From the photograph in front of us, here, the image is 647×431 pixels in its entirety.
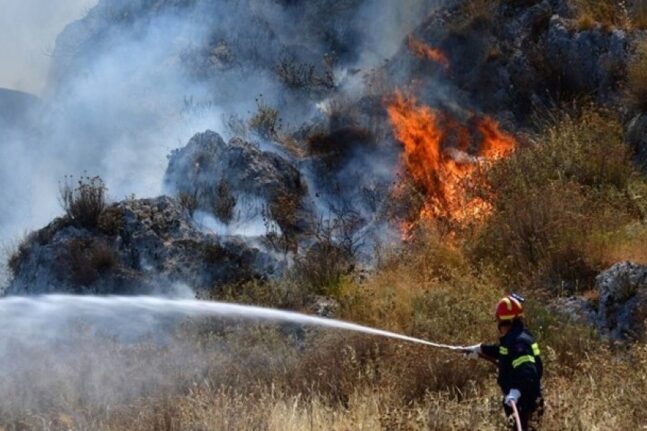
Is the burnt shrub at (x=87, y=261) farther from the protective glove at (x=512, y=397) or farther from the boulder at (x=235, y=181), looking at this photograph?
the protective glove at (x=512, y=397)

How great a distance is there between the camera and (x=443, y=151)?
13344 mm

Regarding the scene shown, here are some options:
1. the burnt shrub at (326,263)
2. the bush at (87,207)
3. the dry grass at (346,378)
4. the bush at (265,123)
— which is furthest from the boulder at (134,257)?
the bush at (265,123)

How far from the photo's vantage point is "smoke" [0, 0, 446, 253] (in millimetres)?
18469

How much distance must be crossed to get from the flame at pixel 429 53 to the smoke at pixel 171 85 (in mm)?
1850

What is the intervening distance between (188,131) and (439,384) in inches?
532

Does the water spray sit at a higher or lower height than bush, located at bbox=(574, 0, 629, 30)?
lower

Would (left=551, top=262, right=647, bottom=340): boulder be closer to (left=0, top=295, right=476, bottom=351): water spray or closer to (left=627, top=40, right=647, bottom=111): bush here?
(left=0, top=295, right=476, bottom=351): water spray

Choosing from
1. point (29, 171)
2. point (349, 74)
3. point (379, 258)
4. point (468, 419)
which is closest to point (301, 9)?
point (349, 74)

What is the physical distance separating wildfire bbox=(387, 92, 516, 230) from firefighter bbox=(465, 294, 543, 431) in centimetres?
578

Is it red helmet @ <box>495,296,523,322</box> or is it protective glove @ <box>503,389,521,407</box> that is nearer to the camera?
protective glove @ <box>503,389,521,407</box>

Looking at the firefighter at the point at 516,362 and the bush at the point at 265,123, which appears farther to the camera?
the bush at the point at 265,123

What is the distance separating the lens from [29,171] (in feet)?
64.9

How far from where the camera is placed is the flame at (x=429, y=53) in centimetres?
1564

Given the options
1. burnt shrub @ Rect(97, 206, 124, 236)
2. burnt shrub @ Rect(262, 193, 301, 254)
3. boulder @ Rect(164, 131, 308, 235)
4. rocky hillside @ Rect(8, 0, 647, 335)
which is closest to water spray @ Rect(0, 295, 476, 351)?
rocky hillside @ Rect(8, 0, 647, 335)
